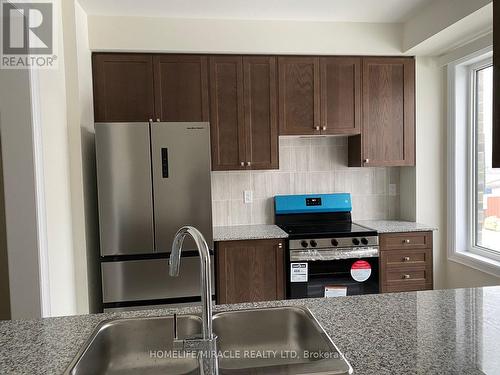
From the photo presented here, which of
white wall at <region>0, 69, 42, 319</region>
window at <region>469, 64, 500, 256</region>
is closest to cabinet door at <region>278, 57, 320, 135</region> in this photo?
window at <region>469, 64, 500, 256</region>

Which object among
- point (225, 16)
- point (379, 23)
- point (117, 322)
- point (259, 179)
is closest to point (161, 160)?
point (259, 179)

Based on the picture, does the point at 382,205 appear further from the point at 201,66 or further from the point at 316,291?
the point at 201,66

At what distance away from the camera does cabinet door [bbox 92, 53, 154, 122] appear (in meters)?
2.73

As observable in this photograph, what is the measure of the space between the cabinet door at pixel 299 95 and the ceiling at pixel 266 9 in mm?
358

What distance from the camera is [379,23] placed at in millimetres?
2957

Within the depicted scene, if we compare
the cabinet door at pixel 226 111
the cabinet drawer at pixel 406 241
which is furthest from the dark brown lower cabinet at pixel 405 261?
the cabinet door at pixel 226 111

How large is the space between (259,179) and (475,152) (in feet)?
6.19

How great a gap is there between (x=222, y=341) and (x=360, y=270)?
1.88 meters

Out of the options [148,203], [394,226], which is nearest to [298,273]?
[394,226]

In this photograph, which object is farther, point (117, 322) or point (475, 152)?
point (475, 152)

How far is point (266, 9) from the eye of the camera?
105 inches

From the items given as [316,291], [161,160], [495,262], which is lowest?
[316,291]

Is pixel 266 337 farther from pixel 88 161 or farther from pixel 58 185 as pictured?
pixel 88 161

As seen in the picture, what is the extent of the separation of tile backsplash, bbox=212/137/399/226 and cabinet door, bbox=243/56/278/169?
0.34 meters
